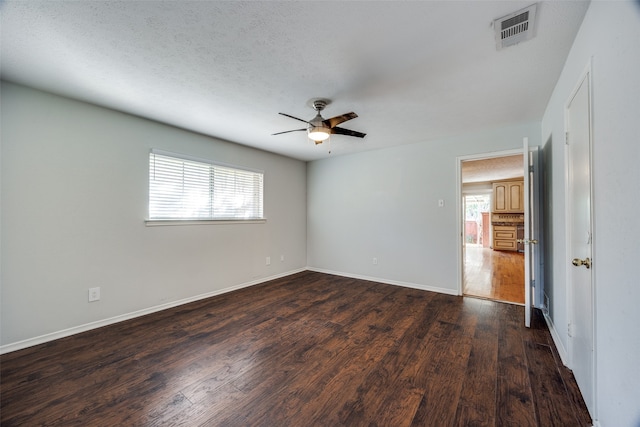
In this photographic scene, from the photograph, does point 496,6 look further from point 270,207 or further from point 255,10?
point 270,207

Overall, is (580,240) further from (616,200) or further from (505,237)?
(505,237)

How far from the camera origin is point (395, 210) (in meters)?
4.33

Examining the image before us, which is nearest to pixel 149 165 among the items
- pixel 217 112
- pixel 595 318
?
pixel 217 112

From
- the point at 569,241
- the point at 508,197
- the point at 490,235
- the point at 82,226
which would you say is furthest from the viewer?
the point at 490,235

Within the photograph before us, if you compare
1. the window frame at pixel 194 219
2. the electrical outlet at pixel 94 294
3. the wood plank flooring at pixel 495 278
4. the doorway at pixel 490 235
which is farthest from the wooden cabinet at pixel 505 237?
the electrical outlet at pixel 94 294

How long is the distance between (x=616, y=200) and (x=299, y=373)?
→ 217 cm

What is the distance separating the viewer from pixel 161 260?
3.21 metres

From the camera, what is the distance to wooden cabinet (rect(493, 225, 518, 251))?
787cm

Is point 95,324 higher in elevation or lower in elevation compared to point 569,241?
lower

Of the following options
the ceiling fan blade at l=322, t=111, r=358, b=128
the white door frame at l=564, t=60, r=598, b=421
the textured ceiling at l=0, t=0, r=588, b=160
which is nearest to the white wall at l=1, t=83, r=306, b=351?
the textured ceiling at l=0, t=0, r=588, b=160

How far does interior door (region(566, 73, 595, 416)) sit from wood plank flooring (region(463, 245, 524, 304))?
187cm

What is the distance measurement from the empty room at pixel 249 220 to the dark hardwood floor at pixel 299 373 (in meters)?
0.02

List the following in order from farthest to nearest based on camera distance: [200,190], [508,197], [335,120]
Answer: [508,197] → [200,190] → [335,120]

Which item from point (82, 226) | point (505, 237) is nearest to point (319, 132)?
point (82, 226)
